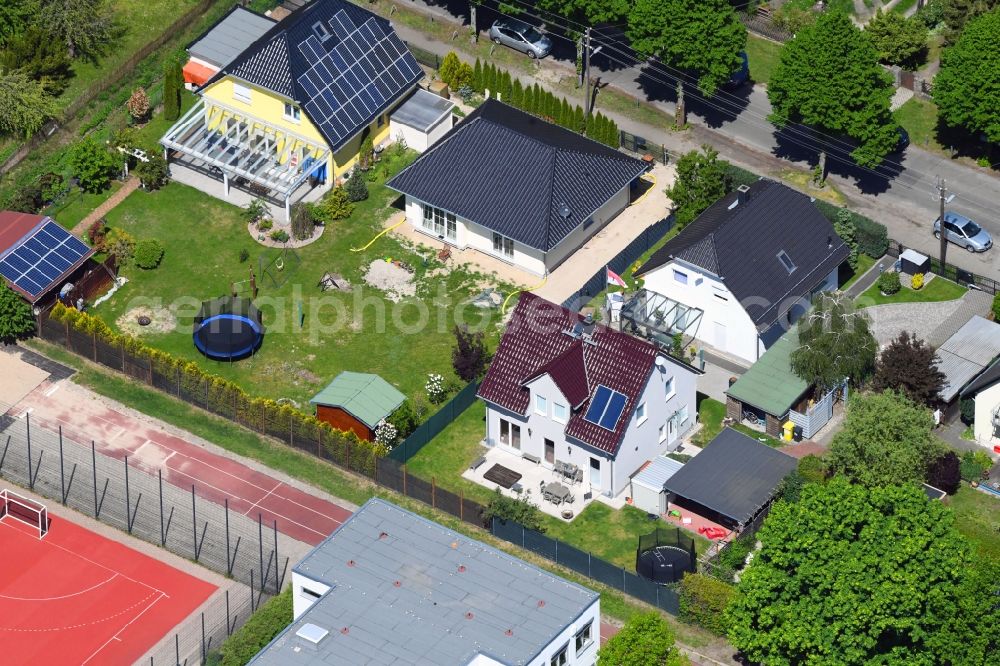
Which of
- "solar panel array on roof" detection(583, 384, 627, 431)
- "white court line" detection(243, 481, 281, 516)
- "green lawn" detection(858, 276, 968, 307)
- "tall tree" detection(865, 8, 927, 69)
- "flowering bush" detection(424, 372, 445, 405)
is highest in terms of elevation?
"tall tree" detection(865, 8, 927, 69)

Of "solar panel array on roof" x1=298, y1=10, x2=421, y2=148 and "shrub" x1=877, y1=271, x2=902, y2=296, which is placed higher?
"solar panel array on roof" x1=298, y1=10, x2=421, y2=148

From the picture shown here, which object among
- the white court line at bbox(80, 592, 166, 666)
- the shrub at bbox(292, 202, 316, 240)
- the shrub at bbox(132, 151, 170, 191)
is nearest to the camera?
the white court line at bbox(80, 592, 166, 666)

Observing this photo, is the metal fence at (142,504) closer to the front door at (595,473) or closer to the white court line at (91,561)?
the white court line at (91,561)

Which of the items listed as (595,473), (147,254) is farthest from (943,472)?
(147,254)

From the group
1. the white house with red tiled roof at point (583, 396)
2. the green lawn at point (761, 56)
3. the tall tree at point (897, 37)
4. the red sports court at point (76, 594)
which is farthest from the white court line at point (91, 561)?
the tall tree at point (897, 37)

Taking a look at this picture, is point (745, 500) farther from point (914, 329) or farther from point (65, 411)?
point (65, 411)

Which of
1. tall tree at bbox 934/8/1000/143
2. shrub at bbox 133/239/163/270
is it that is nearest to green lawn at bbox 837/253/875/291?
tall tree at bbox 934/8/1000/143

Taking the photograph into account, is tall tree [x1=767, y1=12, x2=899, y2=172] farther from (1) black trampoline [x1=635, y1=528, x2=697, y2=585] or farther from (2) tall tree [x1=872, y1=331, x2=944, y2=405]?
(1) black trampoline [x1=635, y1=528, x2=697, y2=585]

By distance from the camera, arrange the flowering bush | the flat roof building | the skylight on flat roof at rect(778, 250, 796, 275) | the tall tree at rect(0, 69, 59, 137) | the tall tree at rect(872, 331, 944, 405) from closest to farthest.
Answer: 1. the flat roof building
2. the tall tree at rect(872, 331, 944, 405)
3. the flowering bush
4. the skylight on flat roof at rect(778, 250, 796, 275)
5. the tall tree at rect(0, 69, 59, 137)
